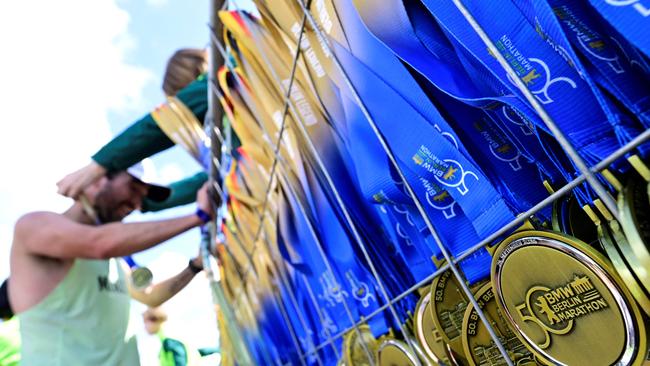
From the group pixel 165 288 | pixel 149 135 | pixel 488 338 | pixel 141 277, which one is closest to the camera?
pixel 488 338

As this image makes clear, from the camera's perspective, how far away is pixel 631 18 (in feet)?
0.83

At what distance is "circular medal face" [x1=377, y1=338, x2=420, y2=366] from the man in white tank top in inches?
30.5

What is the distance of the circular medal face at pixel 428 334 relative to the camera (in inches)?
18.4

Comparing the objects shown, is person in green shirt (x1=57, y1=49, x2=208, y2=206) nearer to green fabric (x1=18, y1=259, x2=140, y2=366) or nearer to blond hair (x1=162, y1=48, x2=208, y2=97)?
blond hair (x1=162, y1=48, x2=208, y2=97)

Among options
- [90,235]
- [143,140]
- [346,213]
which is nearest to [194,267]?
[90,235]

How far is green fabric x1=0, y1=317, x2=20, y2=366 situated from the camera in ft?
8.91

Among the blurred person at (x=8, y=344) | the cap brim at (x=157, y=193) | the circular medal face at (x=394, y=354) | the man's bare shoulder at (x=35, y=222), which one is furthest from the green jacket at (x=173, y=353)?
the circular medal face at (x=394, y=354)

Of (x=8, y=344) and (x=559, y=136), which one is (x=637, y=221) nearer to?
(x=559, y=136)

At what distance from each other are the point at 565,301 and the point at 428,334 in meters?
0.20

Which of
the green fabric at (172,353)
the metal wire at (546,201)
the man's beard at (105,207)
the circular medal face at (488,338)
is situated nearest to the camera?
the metal wire at (546,201)

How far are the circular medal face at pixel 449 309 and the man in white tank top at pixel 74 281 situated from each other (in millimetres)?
903

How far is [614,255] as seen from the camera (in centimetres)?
27

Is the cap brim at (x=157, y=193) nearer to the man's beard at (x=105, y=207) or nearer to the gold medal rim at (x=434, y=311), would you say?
the man's beard at (x=105, y=207)

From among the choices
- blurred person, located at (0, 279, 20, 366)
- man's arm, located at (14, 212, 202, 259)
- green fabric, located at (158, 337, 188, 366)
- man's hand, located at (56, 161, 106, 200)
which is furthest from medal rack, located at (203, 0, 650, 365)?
blurred person, located at (0, 279, 20, 366)
